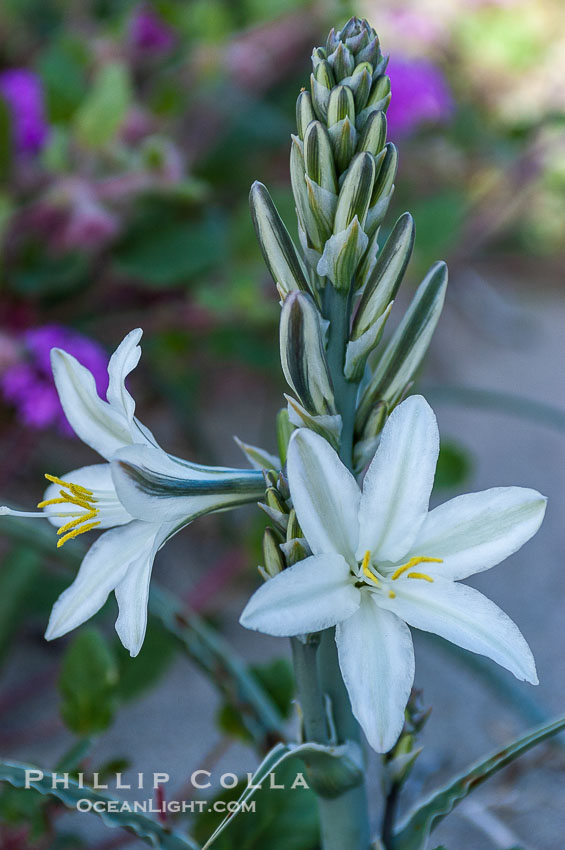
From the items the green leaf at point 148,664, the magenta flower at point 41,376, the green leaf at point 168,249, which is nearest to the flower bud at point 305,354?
the green leaf at point 148,664

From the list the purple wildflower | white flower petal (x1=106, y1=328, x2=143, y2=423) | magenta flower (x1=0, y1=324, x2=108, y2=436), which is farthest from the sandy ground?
the purple wildflower

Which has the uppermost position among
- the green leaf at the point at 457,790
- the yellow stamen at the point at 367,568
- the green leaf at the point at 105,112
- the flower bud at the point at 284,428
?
the green leaf at the point at 105,112

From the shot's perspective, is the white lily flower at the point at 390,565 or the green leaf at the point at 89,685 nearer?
the white lily flower at the point at 390,565

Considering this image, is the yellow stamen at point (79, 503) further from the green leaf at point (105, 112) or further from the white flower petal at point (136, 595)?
the green leaf at point (105, 112)

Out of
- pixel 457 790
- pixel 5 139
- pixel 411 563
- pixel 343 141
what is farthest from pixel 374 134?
pixel 5 139

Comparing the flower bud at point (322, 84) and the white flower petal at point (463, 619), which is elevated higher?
the flower bud at point (322, 84)

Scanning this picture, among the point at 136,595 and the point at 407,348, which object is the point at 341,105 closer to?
the point at 407,348

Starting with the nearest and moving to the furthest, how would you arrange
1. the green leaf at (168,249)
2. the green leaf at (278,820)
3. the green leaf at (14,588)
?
1. the green leaf at (278,820)
2. the green leaf at (14,588)
3. the green leaf at (168,249)

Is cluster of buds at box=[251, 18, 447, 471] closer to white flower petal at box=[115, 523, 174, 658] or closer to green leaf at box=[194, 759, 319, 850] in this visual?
white flower petal at box=[115, 523, 174, 658]

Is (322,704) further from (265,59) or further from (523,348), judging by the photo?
(523,348)
